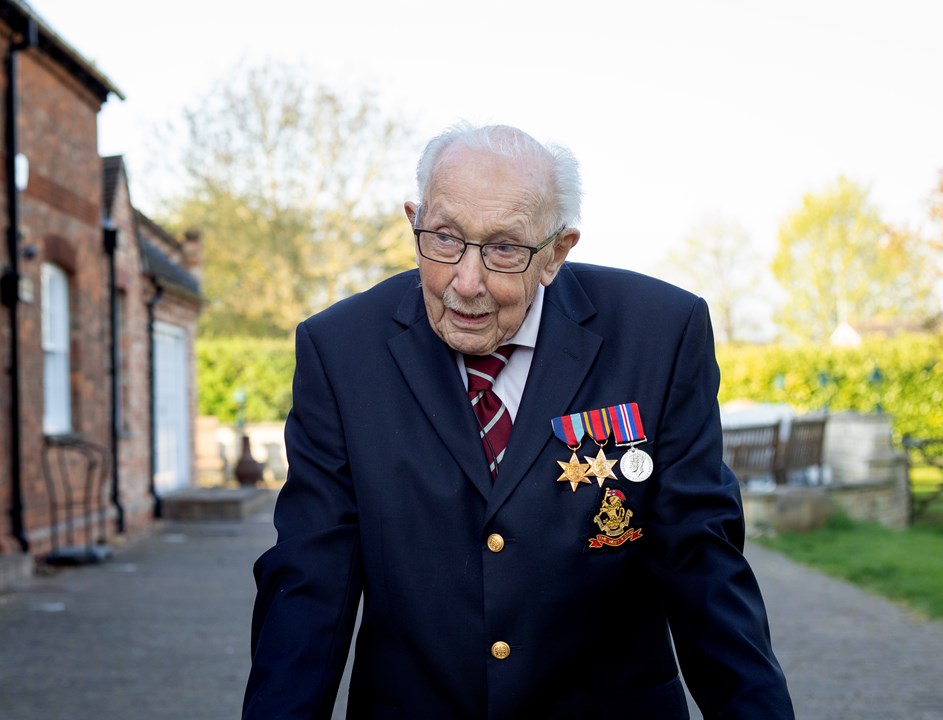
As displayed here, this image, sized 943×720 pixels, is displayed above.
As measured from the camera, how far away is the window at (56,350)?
40.0ft

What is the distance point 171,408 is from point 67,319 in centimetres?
558

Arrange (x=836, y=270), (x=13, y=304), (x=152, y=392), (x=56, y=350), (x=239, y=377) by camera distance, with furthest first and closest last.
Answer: (x=836, y=270) < (x=239, y=377) < (x=152, y=392) < (x=56, y=350) < (x=13, y=304)

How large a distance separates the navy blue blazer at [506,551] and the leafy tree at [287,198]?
3018cm

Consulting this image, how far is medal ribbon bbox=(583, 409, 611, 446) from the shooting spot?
7.56ft

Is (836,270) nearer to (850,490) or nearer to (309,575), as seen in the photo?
(850,490)

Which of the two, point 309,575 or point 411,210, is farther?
point 411,210

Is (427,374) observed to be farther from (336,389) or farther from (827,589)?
(827,589)

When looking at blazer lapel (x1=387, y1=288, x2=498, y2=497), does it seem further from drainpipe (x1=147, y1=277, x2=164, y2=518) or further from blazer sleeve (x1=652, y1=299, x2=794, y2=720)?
drainpipe (x1=147, y1=277, x2=164, y2=518)

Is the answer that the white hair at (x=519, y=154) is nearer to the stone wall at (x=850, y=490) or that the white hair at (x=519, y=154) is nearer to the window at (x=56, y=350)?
the window at (x=56, y=350)

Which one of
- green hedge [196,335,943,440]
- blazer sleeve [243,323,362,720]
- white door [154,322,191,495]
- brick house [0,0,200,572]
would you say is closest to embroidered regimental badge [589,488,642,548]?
blazer sleeve [243,323,362,720]

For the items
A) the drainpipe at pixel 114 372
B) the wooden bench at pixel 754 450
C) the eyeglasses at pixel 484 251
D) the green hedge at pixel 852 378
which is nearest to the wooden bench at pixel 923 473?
the green hedge at pixel 852 378

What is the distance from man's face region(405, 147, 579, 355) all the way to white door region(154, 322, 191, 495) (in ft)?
47.9

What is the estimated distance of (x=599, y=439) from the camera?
230cm

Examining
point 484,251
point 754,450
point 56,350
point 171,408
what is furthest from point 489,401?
point 171,408
